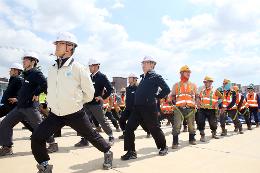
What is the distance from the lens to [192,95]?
7.67m

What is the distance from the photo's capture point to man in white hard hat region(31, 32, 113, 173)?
14.3ft

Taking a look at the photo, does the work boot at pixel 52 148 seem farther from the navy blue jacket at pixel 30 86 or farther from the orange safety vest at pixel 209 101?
the orange safety vest at pixel 209 101

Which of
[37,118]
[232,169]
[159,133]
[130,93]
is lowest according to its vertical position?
[232,169]

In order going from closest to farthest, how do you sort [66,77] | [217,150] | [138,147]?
[66,77] < [217,150] < [138,147]

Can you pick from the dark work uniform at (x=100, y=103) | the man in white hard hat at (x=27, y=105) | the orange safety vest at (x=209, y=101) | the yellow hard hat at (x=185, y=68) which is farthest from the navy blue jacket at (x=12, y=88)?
the orange safety vest at (x=209, y=101)

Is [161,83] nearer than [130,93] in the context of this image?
Yes

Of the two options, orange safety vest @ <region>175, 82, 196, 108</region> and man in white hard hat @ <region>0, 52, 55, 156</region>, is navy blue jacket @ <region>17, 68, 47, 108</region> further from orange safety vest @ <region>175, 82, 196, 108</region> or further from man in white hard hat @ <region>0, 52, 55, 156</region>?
orange safety vest @ <region>175, 82, 196, 108</region>

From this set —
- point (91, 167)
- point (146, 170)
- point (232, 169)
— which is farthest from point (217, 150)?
point (91, 167)

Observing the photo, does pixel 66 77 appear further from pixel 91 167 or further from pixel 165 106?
pixel 165 106

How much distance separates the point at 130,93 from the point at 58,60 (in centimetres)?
455

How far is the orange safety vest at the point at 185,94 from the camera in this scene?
7.55 meters

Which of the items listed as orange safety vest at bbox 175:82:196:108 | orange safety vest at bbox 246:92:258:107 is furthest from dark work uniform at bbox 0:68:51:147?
orange safety vest at bbox 246:92:258:107

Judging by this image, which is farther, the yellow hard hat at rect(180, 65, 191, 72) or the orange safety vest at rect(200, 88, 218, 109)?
the orange safety vest at rect(200, 88, 218, 109)

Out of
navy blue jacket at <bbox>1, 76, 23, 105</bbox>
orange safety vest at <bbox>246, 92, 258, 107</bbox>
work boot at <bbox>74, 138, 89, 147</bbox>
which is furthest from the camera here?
orange safety vest at <bbox>246, 92, 258, 107</bbox>
